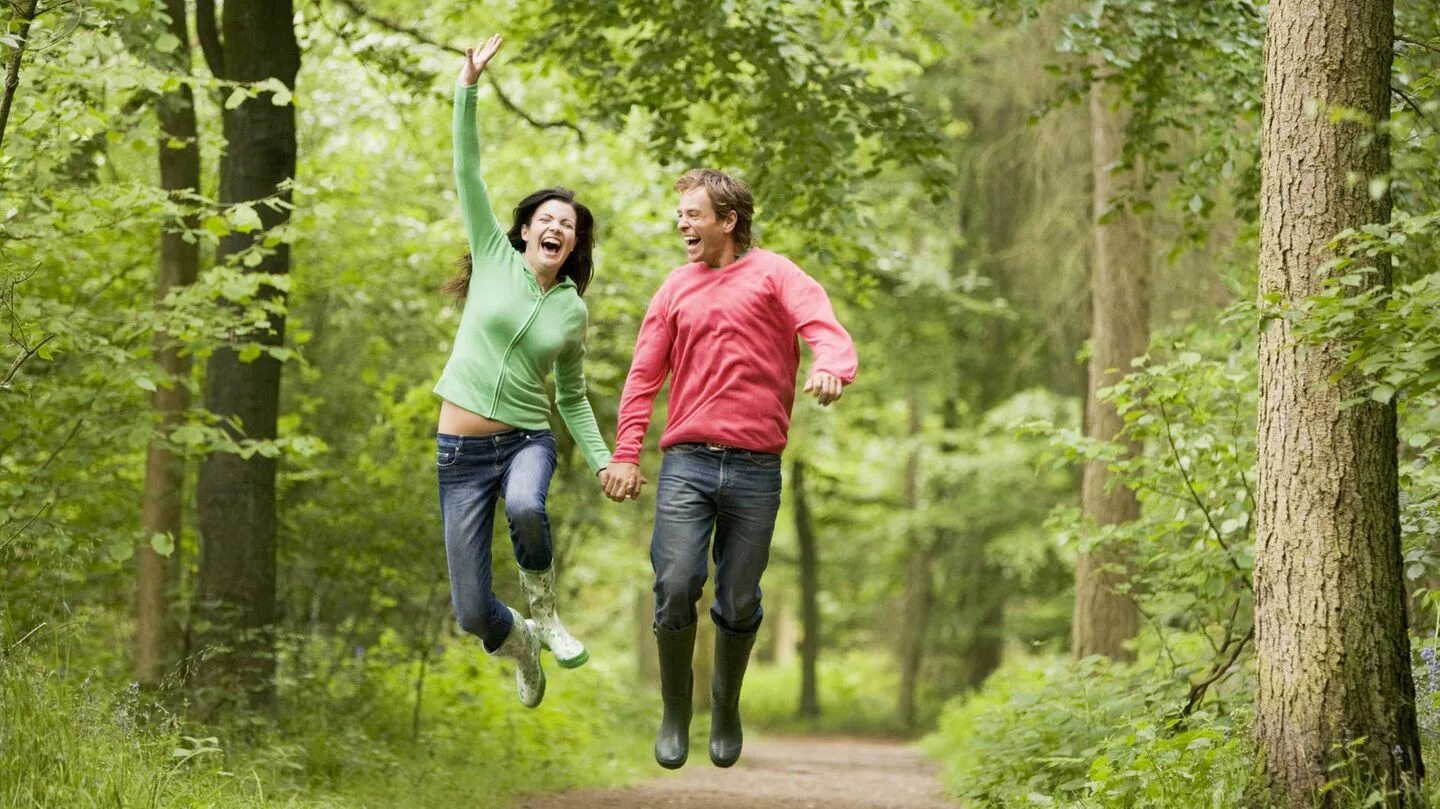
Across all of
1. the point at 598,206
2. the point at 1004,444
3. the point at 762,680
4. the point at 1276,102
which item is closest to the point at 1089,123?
the point at 598,206

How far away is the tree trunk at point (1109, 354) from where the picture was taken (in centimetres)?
1081

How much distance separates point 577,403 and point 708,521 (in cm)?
79

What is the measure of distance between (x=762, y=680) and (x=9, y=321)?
72.1 feet

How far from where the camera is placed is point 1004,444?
19234mm

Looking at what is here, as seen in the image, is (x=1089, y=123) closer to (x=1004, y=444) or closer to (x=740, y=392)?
(x=1004, y=444)

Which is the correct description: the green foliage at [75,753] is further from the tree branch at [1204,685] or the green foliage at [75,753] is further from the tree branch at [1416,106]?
the tree branch at [1416,106]

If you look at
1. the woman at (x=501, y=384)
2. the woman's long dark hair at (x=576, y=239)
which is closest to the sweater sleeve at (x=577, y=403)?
the woman at (x=501, y=384)

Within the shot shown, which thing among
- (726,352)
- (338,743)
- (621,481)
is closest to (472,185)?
(726,352)

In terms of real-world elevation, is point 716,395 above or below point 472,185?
below

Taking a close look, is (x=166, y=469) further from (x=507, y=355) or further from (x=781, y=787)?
(x=781, y=787)

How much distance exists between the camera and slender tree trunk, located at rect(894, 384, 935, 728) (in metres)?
22.3

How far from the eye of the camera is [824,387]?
484 centimetres

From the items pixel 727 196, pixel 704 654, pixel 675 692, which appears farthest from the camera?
pixel 704 654

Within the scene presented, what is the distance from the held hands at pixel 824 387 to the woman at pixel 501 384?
3.81 feet
